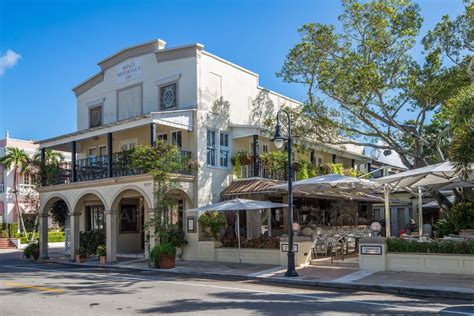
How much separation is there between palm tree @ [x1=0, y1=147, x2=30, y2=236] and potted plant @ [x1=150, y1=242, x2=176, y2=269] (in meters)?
25.2

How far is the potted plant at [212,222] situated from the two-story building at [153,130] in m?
0.77

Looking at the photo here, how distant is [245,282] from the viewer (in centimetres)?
1487

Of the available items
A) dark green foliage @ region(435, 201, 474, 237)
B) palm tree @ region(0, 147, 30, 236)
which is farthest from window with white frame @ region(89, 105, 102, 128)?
dark green foliage @ region(435, 201, 474, 237)

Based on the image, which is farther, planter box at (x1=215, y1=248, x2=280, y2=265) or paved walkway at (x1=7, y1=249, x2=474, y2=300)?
planter box at (x1=215, y1=248, x2=280, y2=265)

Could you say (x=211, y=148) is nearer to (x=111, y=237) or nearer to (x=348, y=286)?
(x=111, y=237)

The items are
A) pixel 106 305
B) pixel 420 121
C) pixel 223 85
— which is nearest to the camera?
pixel 106 305

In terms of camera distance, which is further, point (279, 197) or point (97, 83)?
point (97, 83)

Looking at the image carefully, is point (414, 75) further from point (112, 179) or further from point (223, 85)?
point (112, 179)

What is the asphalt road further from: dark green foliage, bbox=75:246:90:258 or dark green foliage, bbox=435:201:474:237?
dark green foliage, bbox=435:201:474:237

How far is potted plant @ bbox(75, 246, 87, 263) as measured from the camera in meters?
23.1

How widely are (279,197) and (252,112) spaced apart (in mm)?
4634

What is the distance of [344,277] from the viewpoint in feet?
48.0

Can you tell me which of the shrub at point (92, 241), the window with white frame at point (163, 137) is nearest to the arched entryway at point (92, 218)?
the shrub at point (92, 241)

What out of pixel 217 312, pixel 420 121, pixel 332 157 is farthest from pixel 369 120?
pixel 217 312
